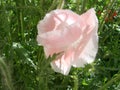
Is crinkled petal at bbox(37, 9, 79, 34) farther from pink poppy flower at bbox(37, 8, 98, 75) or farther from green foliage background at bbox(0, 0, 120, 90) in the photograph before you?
green foliage background at bbox(0, 0, 120, 90)

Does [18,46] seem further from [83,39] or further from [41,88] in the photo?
[83,39]

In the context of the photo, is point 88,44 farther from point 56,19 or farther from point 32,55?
point 32,55

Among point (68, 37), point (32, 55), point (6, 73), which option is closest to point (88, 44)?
point (68, 37)

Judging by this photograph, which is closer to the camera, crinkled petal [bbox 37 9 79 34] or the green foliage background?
crinkled petal [bbox 37 9 79 34]

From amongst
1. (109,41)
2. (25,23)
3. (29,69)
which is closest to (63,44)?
(29,69)

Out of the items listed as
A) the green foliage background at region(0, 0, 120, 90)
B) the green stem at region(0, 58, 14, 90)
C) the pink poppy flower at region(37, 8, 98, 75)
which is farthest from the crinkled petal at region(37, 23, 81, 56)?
the green foliage background at region(0, 0, 120, 90)

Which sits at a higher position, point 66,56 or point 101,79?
point 66,56

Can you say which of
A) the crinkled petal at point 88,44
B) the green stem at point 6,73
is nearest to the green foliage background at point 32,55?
the green stem at point 6,73

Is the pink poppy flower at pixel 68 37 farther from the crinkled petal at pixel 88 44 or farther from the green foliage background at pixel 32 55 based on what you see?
the green foliage background at pixel 32 55
